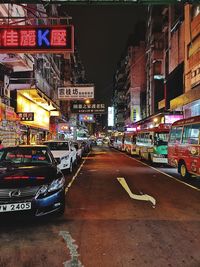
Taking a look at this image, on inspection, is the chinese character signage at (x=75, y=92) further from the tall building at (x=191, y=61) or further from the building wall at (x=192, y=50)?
the building wall at (x=192, y=50)

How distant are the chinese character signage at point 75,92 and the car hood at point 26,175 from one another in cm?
2415

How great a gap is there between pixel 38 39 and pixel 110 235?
9018 mm

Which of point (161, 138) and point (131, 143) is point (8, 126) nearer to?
point (161, 138)

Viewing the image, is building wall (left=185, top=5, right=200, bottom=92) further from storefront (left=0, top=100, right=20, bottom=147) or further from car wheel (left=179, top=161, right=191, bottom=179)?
car wheel (left=179, top=161, right=191, bottom=179)

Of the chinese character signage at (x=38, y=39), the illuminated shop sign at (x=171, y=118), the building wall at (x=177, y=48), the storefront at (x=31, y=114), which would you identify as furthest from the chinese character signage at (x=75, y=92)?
the chinese character signage at (x=38, y=39)

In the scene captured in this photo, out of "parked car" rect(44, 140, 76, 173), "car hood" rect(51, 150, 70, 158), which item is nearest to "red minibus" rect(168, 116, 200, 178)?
"parked car" rect(44, 140, 76, 173)

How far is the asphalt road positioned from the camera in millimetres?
4918

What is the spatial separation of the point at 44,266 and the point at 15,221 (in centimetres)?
275

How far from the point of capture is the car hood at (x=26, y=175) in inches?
265

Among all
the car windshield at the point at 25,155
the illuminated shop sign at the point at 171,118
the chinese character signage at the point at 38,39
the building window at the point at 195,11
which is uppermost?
the building window at the point at 195,11

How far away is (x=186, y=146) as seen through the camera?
14703 mm

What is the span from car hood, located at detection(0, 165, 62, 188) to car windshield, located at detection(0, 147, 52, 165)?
0.89 m

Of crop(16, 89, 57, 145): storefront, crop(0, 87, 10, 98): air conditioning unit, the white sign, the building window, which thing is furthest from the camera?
the white sign

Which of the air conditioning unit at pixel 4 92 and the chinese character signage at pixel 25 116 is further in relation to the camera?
the chinese character signage at pixel 25 116
